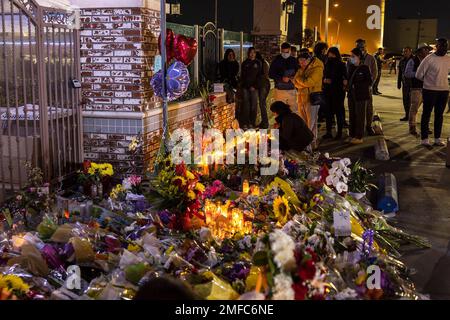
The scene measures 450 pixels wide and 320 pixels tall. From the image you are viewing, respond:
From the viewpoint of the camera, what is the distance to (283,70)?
11.1 metres

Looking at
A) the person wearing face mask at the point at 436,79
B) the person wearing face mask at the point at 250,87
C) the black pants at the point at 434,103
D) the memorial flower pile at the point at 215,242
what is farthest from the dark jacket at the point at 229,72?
the memorial flower pile at the point at 215,242

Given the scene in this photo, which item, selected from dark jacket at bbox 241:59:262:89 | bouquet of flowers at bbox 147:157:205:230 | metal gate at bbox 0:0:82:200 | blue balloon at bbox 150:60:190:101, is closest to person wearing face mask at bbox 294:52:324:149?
dark jacket at bbox 241:59:262:89

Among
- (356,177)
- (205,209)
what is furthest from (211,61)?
(205,209)

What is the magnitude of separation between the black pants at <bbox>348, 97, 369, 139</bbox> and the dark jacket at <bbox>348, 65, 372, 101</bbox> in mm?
144

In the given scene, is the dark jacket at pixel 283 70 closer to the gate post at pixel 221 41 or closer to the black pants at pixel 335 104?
the black pants at pixel 335 104

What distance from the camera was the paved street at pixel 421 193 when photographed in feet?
17.0

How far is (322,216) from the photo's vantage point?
17.1 feet

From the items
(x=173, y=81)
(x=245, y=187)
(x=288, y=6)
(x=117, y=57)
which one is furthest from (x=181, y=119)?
(x=288, y=6)

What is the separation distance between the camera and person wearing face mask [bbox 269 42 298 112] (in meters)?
11.1

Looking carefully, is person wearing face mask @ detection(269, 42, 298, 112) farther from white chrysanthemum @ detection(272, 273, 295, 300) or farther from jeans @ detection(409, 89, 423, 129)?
white chrysanthemum @ detection(272, 273, 295, 300)

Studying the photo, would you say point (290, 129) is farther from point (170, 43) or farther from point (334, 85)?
point (334, 85)

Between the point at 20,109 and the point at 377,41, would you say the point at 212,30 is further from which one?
the point at 377,41

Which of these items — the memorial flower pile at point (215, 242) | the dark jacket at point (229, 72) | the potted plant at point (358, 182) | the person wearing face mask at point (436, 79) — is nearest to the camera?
the memorial flower pile at point (215, 242)

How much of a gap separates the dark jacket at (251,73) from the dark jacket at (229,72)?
0.65 ft
